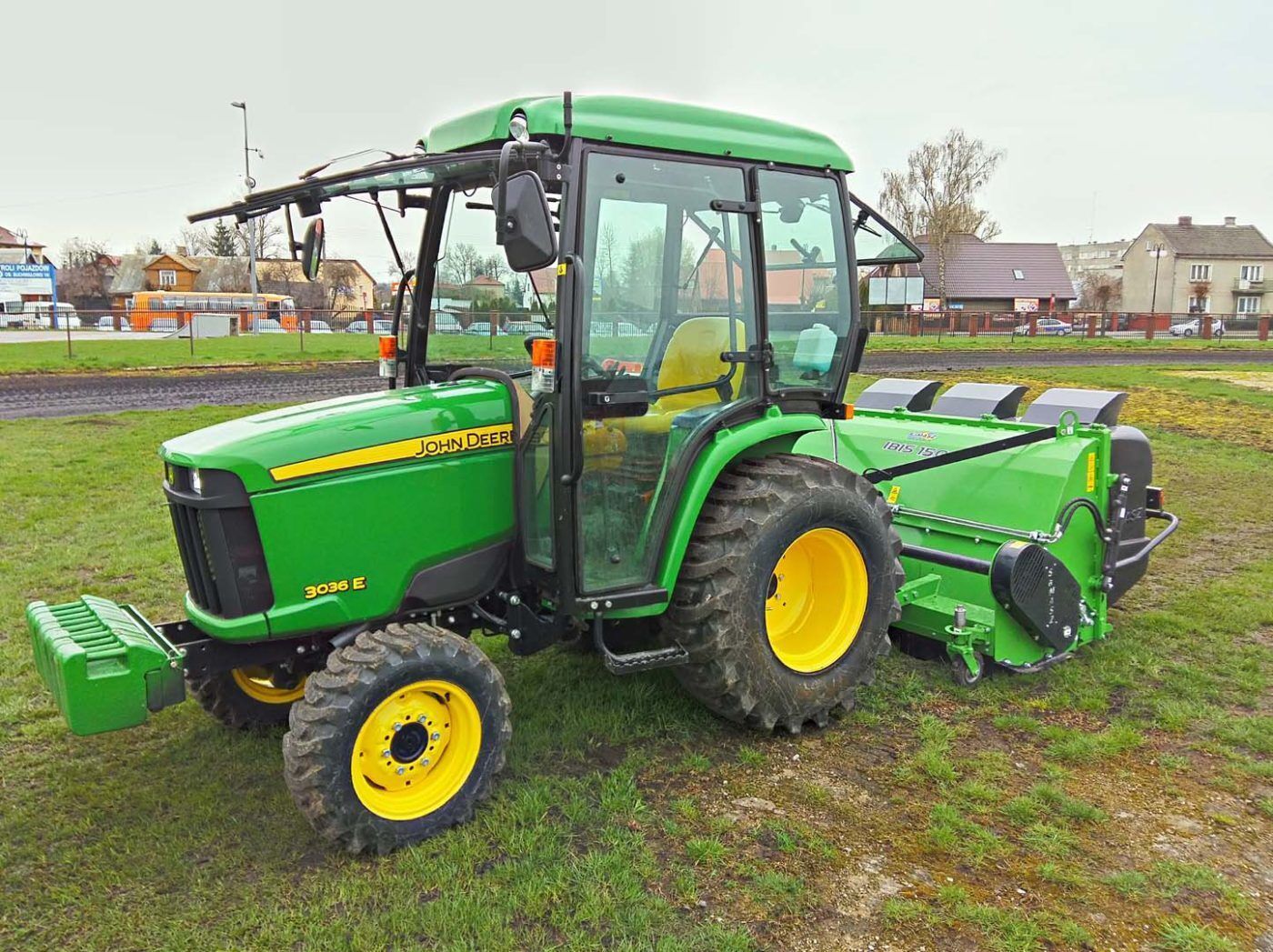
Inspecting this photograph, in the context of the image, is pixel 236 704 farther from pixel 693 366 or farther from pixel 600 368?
pixel 693 366

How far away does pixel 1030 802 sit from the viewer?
3.74 meters

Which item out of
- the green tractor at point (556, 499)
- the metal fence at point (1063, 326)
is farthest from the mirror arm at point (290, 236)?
the metal fence at point (1063, 326)

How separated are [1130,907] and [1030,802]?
61 centimetres

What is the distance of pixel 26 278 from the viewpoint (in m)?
23.6

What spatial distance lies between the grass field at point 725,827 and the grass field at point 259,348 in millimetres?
19284

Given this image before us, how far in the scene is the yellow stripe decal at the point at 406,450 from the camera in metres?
3.43

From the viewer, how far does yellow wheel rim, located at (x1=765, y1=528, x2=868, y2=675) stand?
4371 millimetres

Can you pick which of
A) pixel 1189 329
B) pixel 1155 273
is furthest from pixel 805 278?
pixel 1155 273

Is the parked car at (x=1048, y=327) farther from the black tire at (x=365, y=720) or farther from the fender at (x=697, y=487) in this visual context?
the black tire at (x=365, y=720)

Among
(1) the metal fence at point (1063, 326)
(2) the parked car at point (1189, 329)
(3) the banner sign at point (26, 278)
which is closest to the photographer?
(3) the banner sign at point (26, 278)

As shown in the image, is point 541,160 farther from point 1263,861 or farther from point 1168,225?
point 1168,225

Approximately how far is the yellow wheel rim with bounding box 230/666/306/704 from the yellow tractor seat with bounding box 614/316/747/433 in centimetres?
194

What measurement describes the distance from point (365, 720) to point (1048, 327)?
49.0 m

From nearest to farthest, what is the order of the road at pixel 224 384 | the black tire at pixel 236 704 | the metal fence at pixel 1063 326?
the black tire at pixel 236 704
the road at pixel 224 384
the metal fence at pixel 1063 326
